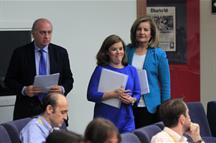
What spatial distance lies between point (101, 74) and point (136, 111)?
0.62m

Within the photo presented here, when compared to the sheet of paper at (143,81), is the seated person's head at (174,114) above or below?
below

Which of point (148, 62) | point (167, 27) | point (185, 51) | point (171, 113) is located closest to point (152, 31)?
point (148, 62)

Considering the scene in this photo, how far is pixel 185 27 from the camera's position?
8.32 meters

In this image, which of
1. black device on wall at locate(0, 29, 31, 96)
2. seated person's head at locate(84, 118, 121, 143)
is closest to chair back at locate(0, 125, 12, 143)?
seated person's head at locate(84, 118, 121, 143)

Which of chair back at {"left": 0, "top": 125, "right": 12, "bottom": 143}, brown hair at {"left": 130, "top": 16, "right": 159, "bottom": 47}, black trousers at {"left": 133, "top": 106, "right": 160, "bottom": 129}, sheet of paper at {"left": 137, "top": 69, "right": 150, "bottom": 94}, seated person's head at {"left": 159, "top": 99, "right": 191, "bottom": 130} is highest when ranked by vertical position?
brown hair at {"left": 130, "top": 16, "right": 159, "bottom": 47}

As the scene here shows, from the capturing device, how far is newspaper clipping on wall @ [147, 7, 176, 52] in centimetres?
820

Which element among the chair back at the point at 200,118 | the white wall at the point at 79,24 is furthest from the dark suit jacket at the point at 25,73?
the chair back at the point at 200,118

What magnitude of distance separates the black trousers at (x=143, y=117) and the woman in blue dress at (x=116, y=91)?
0.89 ft

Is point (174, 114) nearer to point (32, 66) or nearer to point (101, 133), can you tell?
point (101, 133)

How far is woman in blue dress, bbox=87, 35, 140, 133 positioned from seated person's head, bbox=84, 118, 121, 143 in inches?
80.5

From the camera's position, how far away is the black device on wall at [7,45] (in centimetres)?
639

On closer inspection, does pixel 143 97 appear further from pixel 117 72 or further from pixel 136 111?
pixel 117 72

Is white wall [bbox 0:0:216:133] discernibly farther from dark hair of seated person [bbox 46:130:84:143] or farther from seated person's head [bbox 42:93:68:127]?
dark hair of seated person [bbox 46:130:84:143]

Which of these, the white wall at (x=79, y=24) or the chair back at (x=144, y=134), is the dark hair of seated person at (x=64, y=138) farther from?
the white wall at (x=79, y=24)
